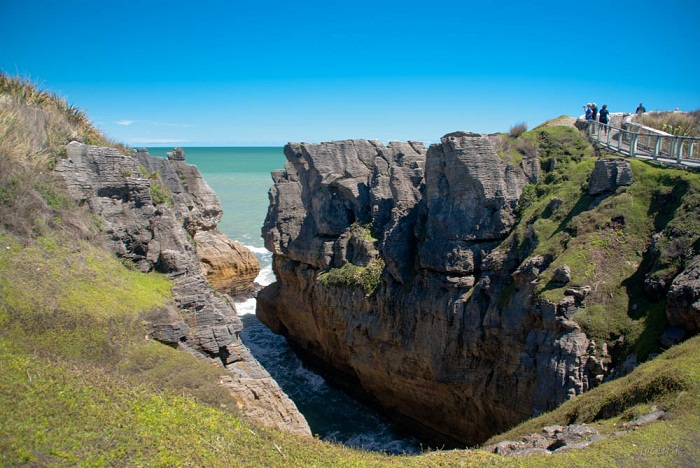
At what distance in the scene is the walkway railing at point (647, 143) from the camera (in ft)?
64.7

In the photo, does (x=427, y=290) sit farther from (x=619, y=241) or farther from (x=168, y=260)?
(x=168, y=260)

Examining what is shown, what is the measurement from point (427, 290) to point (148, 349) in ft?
38.3

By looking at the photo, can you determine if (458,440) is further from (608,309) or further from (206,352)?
(206,352)

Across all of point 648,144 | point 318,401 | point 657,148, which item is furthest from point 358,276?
point 648,144

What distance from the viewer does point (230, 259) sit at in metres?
35.1

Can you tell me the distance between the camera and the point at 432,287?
22.1 metres

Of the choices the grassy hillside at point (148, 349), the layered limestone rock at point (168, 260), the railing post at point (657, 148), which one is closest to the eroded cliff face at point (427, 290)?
the grassy hillside at point (148, 349)

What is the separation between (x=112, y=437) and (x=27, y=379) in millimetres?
2417

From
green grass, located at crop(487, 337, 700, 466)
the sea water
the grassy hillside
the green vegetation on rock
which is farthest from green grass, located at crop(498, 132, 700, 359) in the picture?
the sea water

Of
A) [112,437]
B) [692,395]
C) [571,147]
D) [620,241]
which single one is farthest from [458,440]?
[112,437]

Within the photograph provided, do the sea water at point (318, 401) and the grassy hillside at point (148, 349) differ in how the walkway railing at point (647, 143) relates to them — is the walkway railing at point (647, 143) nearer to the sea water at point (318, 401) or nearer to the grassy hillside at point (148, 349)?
the grassy hillside at point (148, 349)

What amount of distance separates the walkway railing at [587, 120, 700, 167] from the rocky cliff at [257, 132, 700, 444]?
2.29 meters

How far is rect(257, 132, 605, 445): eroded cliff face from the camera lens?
59.4ft

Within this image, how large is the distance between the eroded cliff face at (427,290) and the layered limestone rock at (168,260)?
24.2ft
